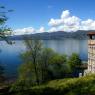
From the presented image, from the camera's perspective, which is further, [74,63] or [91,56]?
[74,63]

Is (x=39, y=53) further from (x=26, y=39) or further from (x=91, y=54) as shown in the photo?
(x=91, y=54)

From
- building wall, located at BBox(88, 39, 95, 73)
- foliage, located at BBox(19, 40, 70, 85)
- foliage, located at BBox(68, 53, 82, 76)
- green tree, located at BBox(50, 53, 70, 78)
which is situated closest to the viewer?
building wall, located at BBox(88, 39, 95, 73)

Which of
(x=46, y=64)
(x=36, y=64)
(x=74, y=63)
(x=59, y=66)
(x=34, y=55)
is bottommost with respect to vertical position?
(x=74, y=63)

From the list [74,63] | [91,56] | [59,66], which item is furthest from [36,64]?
[74,63]

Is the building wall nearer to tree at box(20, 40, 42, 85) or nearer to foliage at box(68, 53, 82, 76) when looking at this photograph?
tree at box(20, 40, 42, 85)

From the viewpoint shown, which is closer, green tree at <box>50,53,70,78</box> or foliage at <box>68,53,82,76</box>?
green tree at <box>50,53,70,78</box>

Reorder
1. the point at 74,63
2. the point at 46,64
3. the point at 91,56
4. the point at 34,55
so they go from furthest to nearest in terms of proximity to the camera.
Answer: the point at 74,63, the point at 46,64, the point at 34,55, the point at 91,56

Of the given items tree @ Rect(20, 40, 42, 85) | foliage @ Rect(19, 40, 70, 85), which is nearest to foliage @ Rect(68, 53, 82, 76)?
foliage @ Rect(19, 40, 70, 85)

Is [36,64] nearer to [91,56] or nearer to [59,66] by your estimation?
[59,66]

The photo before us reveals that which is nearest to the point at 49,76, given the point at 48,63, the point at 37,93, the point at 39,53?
the point at 48,63

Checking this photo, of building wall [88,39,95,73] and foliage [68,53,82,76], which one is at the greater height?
building wall [88,39,95,73]

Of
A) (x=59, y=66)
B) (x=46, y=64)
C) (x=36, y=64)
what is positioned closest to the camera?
(x=36, y=64)

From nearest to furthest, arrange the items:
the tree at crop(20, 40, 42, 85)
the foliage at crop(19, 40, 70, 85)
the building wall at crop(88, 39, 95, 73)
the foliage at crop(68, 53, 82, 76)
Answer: the building wall at crop(88, 39, 95, 73) → the tree at crop(20, 40, 42, 85) → the foliage at crop(19, 40, 70, 85) → the foliage at crop(68, 53, 82, 76)

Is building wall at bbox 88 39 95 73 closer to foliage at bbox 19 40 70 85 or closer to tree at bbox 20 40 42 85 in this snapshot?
foliage at bbox 19 40 70 85
